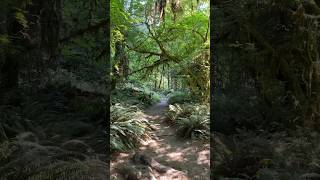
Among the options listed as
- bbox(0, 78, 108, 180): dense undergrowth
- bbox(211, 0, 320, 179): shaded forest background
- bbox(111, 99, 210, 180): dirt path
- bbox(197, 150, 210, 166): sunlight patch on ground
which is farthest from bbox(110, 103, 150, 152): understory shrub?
bbox(211, 0, 320, 179): shaded forest background

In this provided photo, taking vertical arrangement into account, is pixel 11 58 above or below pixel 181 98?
above

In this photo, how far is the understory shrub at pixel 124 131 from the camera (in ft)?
18.3

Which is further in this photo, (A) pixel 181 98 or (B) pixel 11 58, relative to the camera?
(A) pixel 181 98

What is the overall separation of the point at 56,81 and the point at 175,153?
127 inches

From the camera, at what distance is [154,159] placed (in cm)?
550

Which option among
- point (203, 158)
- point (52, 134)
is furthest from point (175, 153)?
point (52, 134)

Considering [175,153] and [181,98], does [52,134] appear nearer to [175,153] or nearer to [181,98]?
[175,153]

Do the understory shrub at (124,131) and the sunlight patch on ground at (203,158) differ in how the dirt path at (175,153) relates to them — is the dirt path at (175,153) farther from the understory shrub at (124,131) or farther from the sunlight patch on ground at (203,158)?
the understory shrub at (124,131)

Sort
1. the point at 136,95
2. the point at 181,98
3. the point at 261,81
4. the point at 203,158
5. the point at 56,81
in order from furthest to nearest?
the point at 136,95
the point at 181,98
the point at 203,158
the point at 261,81
the point at 56,81

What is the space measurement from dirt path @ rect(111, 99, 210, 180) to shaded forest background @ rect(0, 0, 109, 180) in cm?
160

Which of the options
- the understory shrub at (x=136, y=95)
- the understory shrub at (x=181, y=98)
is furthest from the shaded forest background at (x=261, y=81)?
the understory shrub at (x=181, y=98)

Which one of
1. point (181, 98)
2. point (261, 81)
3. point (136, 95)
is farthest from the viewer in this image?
point (136, 95)

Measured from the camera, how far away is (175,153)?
6.07 m

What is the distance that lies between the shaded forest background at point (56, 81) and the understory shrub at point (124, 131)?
2049 mm
